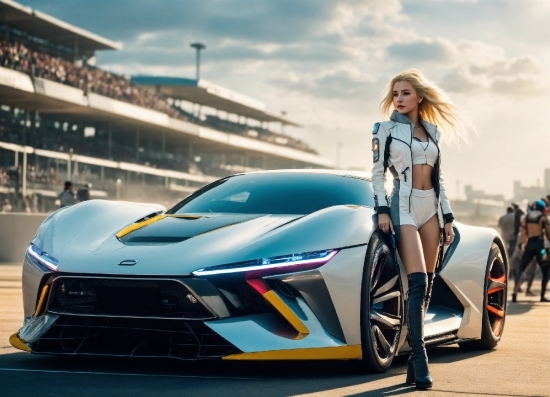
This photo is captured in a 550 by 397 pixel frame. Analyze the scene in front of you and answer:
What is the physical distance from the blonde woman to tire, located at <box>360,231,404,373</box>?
8.1 inches

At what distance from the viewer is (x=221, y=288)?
16.1 feet

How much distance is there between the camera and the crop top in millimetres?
5332

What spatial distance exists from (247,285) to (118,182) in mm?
39946

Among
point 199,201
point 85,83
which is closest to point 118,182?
point 85,83

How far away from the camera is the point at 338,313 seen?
502 cm

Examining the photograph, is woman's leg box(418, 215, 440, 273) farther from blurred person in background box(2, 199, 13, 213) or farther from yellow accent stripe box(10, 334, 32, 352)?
blurred person in background box(2, 199, 13, 213)

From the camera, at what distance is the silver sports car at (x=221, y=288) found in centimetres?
488

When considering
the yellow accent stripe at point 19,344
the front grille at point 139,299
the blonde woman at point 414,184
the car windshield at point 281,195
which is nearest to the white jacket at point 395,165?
the blonde woman at point 414,184

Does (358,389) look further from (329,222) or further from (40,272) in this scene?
(40,272)

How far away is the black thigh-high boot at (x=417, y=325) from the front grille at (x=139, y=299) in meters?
1.10

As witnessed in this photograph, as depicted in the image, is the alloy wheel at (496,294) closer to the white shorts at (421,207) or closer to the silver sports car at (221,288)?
the silver sports car at (221,288)

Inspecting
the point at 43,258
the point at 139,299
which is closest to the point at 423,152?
the point at 139,299

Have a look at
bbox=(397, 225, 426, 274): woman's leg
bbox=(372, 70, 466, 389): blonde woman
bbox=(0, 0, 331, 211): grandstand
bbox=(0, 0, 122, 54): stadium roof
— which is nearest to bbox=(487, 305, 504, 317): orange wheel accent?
bbox=(372, 70, 466, 389): blonde woman

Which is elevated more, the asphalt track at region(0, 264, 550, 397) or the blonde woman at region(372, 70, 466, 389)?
the blonde woman at region(372, 70, 466, 389)
